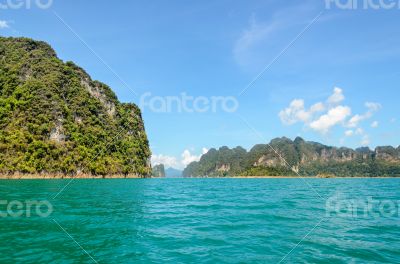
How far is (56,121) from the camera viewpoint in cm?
13000

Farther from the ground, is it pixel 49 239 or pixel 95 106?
pixel 95 106

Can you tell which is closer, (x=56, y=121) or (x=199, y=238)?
(x=199, y=238)

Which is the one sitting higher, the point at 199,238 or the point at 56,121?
the point at 56,121

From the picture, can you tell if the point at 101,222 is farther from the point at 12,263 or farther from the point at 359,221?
the point at 359,221

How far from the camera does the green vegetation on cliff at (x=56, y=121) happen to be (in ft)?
379

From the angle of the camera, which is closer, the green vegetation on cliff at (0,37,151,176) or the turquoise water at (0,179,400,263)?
the turquoise water at (0,179,400,263)

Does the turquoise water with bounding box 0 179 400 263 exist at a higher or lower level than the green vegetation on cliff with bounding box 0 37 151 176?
lower

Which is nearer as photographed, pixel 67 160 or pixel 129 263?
pixel 129 263

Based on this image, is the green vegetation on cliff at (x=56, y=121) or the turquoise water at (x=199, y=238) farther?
the green vegetation on cliff at (x=56, y=121)

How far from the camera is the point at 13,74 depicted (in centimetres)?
13450

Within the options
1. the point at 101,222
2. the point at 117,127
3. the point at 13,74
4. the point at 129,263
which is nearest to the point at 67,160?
the point at 13,74

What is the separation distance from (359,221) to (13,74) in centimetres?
14762

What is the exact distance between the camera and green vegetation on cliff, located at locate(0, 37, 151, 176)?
115438 millimetres

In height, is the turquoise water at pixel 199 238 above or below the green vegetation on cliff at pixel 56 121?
below
